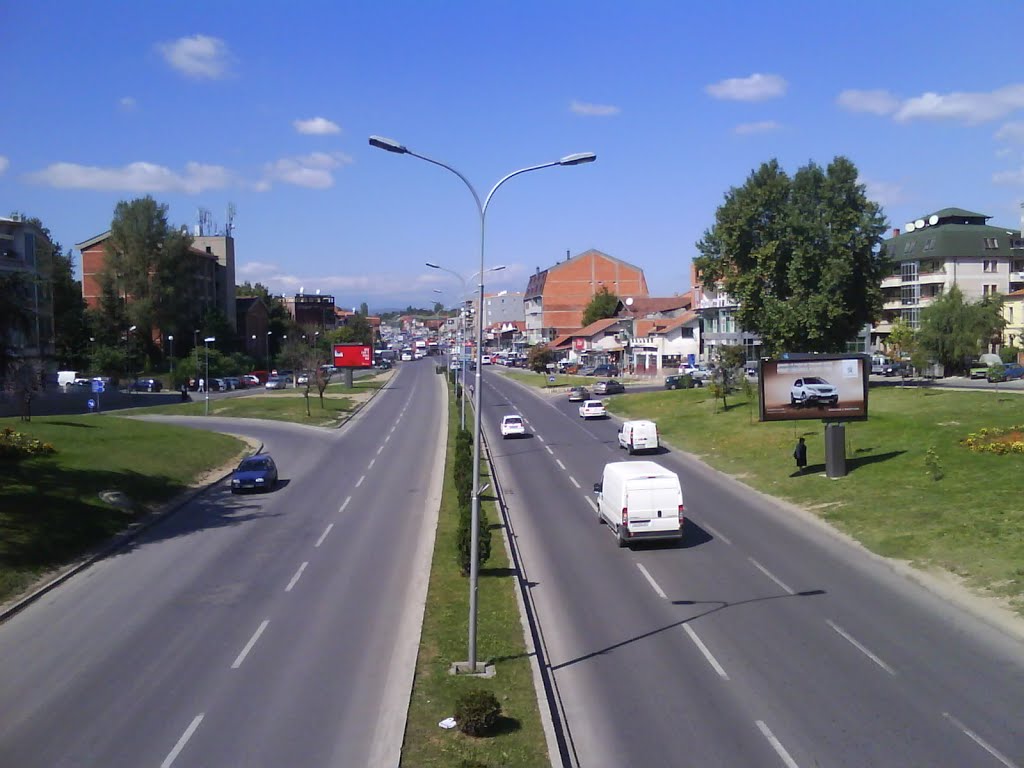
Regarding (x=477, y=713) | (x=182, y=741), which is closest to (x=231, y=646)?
(x=182, y=741)

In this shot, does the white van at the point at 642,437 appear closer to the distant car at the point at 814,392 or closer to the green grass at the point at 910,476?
the green grass at the point at 910,476

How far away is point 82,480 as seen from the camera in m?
32.0

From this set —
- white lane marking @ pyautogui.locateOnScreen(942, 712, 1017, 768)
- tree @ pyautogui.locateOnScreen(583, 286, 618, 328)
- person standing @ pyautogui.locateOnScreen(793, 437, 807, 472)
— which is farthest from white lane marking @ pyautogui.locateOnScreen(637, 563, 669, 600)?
tree @ pyautogui.locateOnScreen(583, 286, 618, 328)

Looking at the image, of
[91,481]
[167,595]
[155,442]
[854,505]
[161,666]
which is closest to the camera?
[161,666]

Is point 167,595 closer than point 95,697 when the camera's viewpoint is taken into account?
No

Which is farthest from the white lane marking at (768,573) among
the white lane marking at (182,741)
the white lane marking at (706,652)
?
the white lane marking at (182,741)

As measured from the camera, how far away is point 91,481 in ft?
106

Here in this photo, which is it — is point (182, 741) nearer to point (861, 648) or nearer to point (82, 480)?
point (861, 648)

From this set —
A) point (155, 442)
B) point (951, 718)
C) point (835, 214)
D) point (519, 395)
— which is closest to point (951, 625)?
point (951, 718)

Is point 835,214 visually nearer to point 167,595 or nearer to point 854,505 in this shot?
point 854,505

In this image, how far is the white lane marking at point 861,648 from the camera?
48.1 ft

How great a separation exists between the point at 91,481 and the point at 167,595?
43.8ft

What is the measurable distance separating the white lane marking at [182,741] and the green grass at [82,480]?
10.1m

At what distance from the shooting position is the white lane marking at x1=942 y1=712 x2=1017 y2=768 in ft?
36.2
